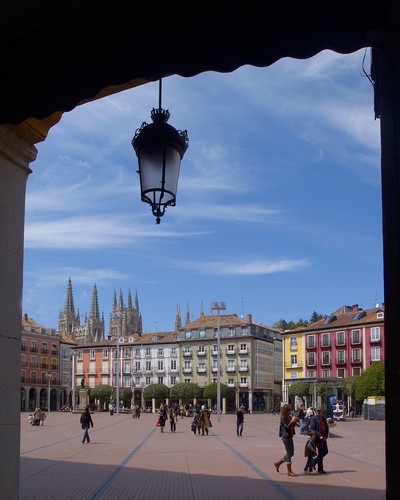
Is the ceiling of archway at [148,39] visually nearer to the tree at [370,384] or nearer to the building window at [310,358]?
the tree at [370,384]

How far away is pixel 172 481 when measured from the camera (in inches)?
568

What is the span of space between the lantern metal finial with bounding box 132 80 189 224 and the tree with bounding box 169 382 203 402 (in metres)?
83.8

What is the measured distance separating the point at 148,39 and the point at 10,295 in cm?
259

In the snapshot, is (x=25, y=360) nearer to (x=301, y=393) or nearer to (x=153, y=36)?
(x=301, y=393)

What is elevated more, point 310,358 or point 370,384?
point 310,358

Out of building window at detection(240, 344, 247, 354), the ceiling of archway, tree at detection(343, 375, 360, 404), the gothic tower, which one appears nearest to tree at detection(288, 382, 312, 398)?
tree at detection(343, 375, 360, 404)

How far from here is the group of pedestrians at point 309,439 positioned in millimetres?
14930

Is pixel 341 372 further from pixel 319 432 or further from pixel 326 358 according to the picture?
pixel 319 432

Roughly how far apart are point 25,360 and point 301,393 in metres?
43.7

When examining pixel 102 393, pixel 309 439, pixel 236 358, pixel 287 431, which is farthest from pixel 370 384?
pixel 102 393

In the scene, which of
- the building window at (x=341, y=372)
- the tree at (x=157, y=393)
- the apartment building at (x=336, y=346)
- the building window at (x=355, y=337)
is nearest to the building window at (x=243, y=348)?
the apartment building at (x=336, y=346)

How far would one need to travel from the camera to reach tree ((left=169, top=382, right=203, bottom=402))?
86.7m

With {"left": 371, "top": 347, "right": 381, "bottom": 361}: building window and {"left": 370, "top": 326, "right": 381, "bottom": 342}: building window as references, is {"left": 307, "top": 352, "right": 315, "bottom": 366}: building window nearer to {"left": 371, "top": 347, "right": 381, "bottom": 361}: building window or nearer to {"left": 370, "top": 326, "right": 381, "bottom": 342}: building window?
{"left": 371, "top": 347, "right": 381, "bottom": 361}: building window

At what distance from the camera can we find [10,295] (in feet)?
18.1
